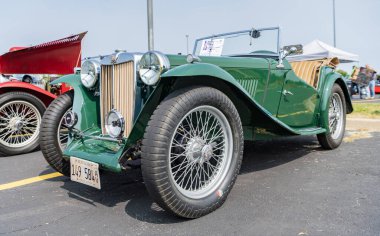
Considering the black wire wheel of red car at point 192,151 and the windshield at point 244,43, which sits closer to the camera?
the black wire wheel of red car at point 192,151

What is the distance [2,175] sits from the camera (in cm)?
401

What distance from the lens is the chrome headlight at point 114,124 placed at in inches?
116

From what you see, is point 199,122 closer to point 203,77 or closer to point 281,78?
point 203,77

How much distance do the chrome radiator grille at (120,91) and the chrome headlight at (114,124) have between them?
6 cm

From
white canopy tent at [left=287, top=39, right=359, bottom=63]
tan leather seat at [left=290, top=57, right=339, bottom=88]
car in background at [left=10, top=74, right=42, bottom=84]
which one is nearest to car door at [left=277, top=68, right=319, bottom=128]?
tan leather seat at [left=290, top=57, right=339, bottom=88]

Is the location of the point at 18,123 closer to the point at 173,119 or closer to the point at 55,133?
the point at 55,133

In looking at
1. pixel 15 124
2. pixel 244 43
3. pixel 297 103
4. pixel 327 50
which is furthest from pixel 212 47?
pixel 327 50

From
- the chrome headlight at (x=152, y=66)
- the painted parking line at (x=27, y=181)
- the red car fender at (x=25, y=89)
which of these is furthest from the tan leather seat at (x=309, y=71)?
the red car fender at (x=25, y=89)

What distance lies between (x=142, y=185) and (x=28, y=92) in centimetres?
292

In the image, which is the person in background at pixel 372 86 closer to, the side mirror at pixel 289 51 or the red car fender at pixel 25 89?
the side mirror at pixel 289 51

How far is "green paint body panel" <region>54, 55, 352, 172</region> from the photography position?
2.69 meters

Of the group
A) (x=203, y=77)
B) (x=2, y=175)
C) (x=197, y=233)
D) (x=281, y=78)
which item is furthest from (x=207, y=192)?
(x=2, y=175)

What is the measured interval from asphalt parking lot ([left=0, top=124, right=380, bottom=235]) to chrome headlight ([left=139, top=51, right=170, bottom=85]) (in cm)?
100

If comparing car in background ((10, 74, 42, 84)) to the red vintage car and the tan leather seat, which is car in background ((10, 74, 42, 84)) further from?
the tan leather seat
